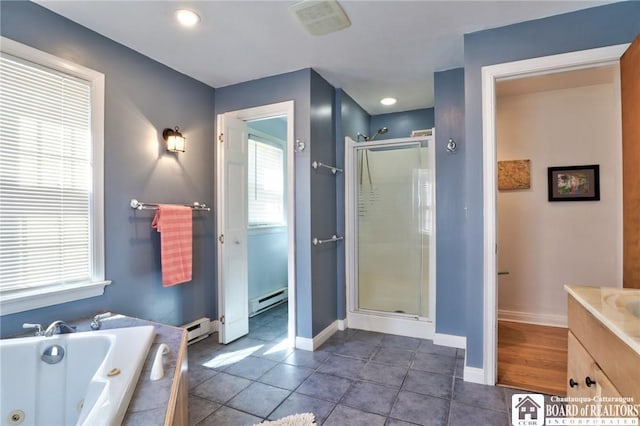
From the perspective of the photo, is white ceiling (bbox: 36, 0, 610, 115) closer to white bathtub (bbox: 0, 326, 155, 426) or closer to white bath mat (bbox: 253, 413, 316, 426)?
white bathtub (bbox: 0, 326, 155, 426)

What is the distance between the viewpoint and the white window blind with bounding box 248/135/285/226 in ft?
12.9

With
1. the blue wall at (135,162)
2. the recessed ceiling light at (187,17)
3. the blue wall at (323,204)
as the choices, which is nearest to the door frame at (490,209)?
the blue wall at (323,204)

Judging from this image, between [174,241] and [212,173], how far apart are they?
0.86m

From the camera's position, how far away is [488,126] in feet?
7.14

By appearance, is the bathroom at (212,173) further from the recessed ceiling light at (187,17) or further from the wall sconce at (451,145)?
the recessed ceiling light at (187,17)

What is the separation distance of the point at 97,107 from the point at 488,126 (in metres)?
2.66

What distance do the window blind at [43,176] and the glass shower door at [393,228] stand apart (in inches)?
94.3

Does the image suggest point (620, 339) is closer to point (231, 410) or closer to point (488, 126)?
point (488, 126)

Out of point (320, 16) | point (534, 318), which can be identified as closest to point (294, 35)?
point (320, 16)

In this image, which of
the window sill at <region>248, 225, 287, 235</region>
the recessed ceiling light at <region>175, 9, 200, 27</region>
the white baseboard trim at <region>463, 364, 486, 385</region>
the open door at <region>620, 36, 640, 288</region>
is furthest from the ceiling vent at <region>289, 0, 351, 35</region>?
the white baseboard trim at <region>463, 364, 486, 385</region>

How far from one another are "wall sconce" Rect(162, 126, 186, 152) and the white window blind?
125cm

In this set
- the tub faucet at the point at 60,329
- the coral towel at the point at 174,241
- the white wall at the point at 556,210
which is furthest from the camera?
the white wall at the point at 556,210

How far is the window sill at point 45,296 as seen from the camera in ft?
5.66

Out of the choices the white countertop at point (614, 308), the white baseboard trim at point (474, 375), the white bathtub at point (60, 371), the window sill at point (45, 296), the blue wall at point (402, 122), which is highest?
the blue wall at point (402, 122)
